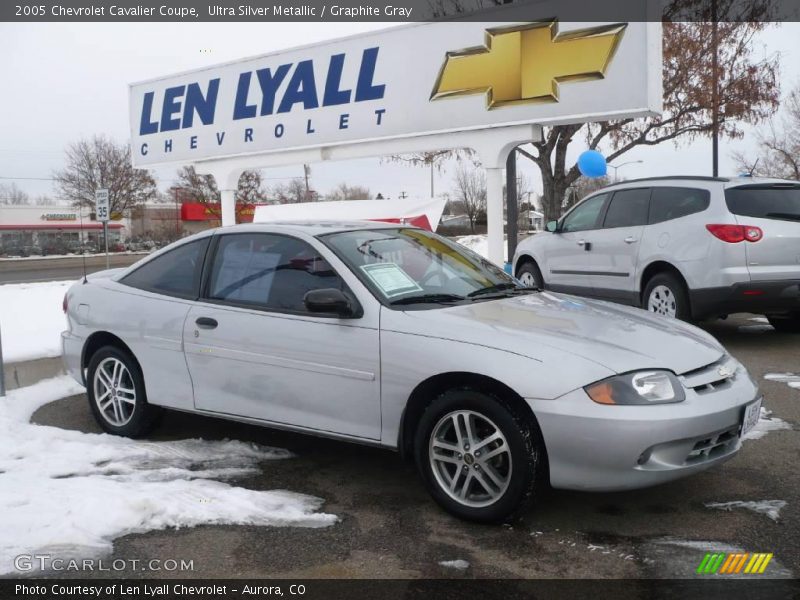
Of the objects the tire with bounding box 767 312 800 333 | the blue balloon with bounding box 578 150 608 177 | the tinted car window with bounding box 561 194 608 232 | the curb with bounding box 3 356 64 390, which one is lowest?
the curb with bounding box 3 356 64 390

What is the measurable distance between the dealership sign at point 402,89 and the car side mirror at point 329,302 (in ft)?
21.3

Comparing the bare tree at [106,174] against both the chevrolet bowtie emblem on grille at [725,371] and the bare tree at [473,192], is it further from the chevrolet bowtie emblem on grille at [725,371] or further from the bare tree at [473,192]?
the chevrolet bowtie emblem on grille at [725,371]

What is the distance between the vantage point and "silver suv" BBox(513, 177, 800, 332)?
7.16 meters

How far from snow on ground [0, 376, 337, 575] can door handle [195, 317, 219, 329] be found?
82 centimetres

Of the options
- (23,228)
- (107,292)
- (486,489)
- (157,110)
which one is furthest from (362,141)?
(23,228)

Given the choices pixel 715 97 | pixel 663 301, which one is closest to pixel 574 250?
pixel 663 301

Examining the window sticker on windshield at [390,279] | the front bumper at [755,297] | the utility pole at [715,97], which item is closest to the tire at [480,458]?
the window sticker on windshield at [390,279]

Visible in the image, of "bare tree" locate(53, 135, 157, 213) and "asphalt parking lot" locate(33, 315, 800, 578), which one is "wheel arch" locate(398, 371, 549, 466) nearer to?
"asphalt parking lot" locate(33, 315, 800, 578)

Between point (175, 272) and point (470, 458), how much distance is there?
2.52 metres

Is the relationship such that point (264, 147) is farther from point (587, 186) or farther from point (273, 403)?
point (587, 186)

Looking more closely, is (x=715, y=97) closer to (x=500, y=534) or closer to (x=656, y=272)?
(x=656, y=272)

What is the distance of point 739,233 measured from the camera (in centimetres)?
719

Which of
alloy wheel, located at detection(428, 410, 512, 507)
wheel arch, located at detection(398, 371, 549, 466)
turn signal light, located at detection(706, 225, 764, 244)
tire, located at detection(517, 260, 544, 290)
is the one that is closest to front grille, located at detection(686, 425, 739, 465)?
wheel arch, located at detection(398, 371, 549, 466)

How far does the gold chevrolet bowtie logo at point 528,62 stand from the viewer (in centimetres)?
920
